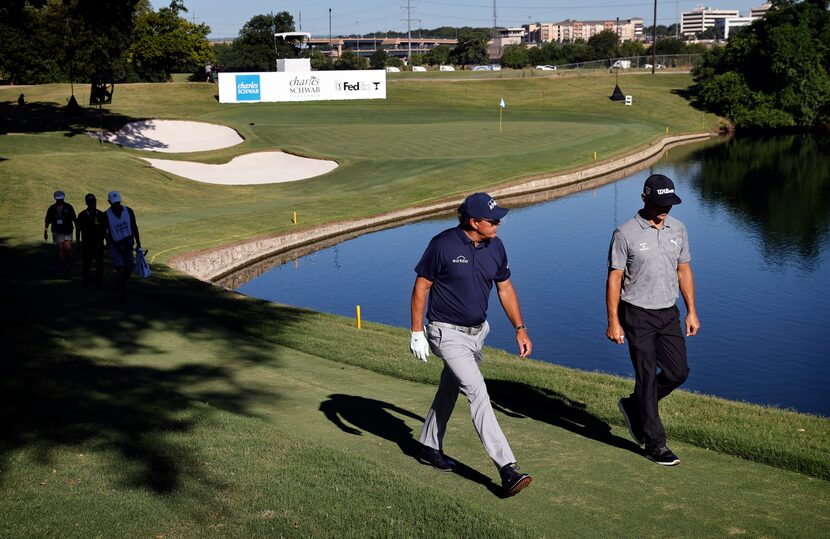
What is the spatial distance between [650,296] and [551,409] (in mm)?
2516

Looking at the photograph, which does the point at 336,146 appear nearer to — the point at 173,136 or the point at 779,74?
the point at 173,136

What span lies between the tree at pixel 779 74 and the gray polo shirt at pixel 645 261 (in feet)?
295

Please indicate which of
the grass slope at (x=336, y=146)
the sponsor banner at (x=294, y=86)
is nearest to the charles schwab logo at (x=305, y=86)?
the sponsor banner at (x=294, y=86)

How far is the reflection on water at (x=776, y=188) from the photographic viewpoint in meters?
40.7

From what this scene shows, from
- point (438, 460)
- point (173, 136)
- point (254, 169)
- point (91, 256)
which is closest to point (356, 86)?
point (173, 136)

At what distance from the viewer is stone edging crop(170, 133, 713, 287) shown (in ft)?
105

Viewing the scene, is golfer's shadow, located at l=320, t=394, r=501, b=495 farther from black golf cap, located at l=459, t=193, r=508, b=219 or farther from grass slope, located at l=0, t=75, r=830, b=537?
black golf cap, located at l=459, t=193, r=508, b=219

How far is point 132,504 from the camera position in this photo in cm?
746

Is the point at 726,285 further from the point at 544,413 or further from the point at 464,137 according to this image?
the point at 464,137

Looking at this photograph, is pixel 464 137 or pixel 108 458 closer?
pixel 108 458

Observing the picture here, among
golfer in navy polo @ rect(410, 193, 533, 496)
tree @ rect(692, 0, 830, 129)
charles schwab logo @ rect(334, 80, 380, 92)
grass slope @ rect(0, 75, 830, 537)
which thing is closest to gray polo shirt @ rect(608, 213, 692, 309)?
golfer in navy polo @ rect(410, 193, 533, 496)

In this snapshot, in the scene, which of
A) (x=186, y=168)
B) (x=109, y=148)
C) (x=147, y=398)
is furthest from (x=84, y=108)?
(x=147, y=398)

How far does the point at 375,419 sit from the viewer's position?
10.4 m

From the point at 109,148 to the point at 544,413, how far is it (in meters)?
51.0
